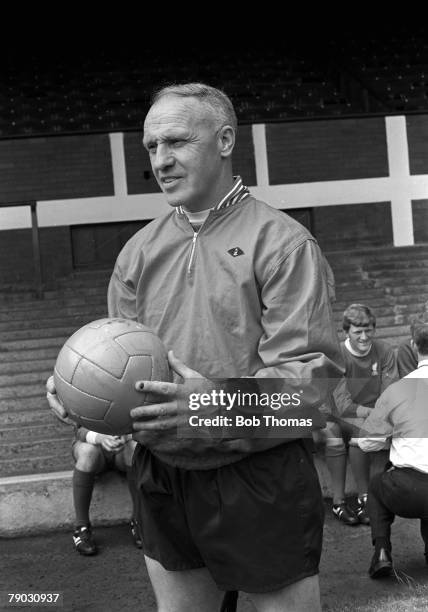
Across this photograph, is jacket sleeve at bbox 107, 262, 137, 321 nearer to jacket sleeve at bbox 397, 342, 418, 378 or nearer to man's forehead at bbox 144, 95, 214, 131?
man's forehead at bbox 144, 95, 214, 131

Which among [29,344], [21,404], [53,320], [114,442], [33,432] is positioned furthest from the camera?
[53,320]

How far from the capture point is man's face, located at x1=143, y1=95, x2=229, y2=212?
2.15 metres

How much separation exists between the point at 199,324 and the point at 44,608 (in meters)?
2.48

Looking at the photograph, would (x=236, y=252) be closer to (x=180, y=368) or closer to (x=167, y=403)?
(x=180, y=368)

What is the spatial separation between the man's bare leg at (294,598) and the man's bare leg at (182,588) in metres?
0.23

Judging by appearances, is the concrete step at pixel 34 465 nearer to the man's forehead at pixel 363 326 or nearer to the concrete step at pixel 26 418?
the concrete step at pixel 26 418

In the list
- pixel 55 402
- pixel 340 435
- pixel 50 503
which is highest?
pixel 55 402

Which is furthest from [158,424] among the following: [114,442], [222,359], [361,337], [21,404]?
[21,404]

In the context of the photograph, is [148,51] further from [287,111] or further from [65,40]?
[287,111]

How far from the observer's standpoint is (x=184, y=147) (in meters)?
2.15

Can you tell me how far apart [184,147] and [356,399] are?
3815mm

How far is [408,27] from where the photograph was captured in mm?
17578

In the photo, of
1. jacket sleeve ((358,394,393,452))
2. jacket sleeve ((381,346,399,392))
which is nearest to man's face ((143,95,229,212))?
jacket sleeve ((358,394,393,452))

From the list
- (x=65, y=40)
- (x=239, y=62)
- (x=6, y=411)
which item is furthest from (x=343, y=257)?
(x=65, y=40)
